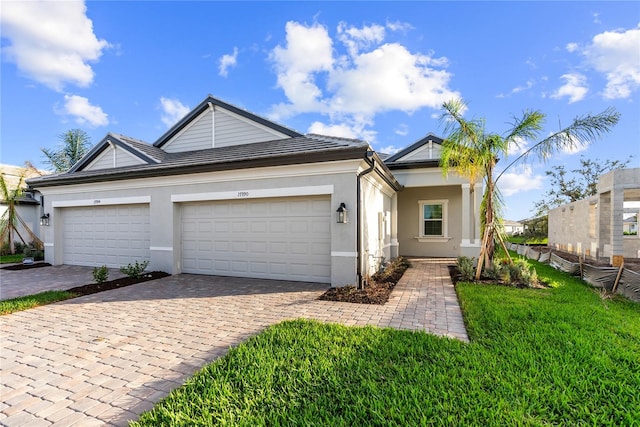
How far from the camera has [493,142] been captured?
8.10 m

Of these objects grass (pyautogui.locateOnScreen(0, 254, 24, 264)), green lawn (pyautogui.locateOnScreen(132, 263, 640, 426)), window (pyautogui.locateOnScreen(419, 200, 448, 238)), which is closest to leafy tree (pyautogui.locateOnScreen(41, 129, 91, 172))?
grass (pyautogui.locateOnScreen(0, 254, 24, 264))

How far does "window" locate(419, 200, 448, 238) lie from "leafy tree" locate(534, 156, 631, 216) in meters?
18.4

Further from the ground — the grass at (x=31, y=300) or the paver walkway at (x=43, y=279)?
the grass at (x=31, y=300)

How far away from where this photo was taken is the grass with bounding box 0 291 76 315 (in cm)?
601

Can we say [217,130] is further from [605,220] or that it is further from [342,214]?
[605,220]

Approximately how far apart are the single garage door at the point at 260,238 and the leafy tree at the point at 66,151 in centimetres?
2534

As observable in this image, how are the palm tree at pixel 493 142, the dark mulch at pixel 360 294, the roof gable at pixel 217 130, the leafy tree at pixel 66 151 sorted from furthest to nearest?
1. the leafy tree at pixel 66 151
2. the roof gable at pixel 217 130
3. the palm tree at pixel 493 142
4. the dark mulch at pixel 360 294

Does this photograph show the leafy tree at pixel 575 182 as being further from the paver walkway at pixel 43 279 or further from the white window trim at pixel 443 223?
the paver walkway at pixel 43 279

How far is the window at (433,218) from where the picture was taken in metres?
14.0

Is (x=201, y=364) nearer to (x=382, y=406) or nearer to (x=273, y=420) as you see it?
(x=273, y=420)

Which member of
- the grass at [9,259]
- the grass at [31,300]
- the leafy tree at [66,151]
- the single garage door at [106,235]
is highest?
the leafy tree at [66,151]

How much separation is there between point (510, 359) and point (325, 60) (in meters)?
12.1

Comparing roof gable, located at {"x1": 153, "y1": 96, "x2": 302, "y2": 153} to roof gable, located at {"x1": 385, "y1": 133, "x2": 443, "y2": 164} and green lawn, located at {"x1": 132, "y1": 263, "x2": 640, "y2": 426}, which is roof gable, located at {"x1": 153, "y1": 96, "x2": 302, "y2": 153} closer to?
roof gable, located at {"x1": 385, "y1": 133, "x2": 443, "y2": 164}

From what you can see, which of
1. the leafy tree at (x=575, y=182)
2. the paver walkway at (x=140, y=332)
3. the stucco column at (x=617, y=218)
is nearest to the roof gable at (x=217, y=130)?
the paver walkway at (x=140, y=332)
